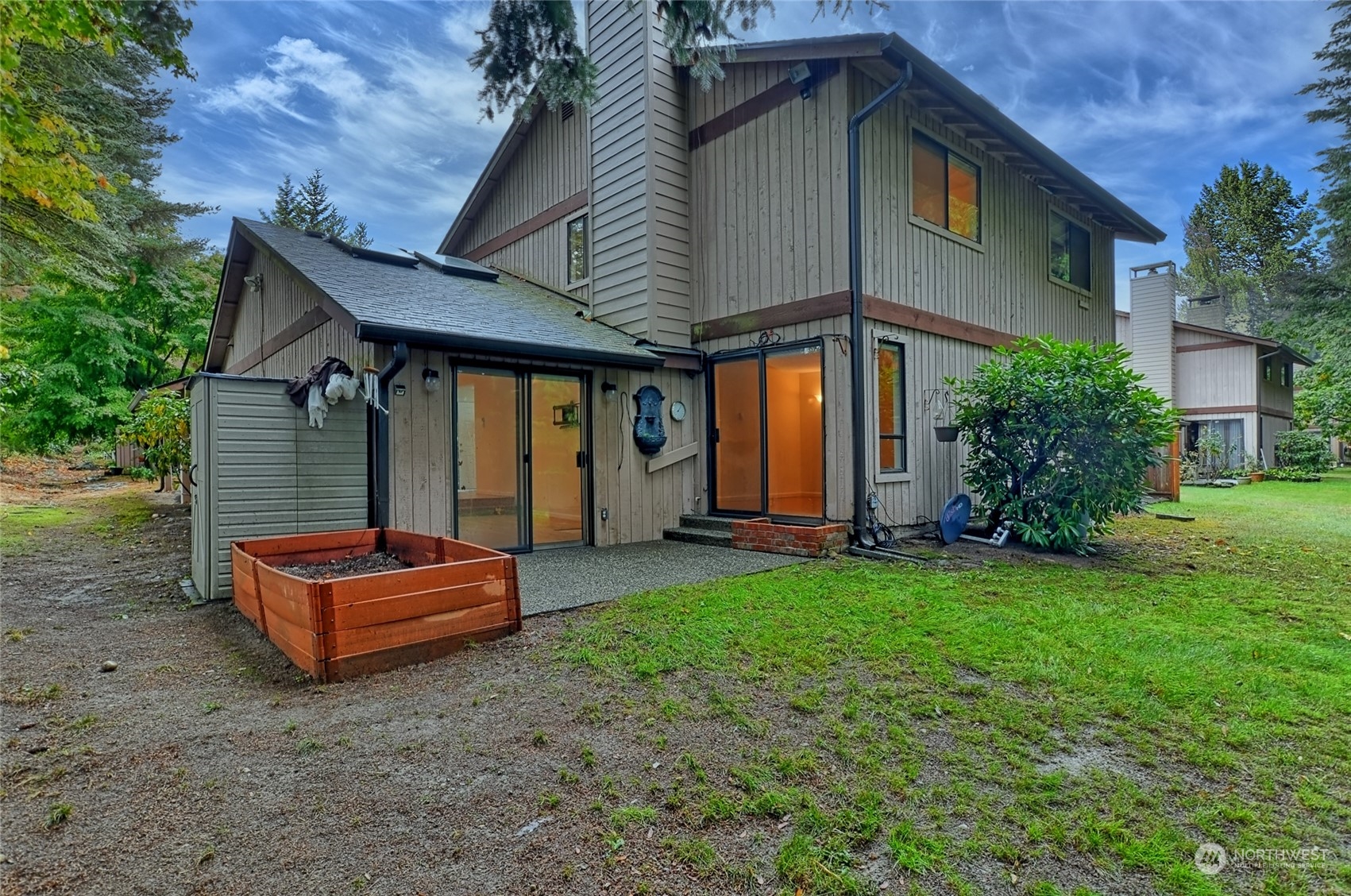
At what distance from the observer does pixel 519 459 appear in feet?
23.0

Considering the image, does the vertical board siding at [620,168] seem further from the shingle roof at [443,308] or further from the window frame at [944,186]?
the window frame at [944,186]

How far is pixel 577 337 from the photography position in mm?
7324

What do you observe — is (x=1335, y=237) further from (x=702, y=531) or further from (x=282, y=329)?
(x=282, y=329)

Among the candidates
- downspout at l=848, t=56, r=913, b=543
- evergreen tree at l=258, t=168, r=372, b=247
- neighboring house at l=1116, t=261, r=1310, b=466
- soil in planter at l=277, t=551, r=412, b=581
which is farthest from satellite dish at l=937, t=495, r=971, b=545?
evergreen tree at l=258, t=168, r=372, b=247

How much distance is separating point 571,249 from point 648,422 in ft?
12.2

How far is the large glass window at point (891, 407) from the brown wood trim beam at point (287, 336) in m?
5.91

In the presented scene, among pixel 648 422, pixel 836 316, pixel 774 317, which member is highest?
pixel 774 317

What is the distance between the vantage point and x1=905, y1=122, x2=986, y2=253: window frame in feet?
24.4

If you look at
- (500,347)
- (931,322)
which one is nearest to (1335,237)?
(931,322)

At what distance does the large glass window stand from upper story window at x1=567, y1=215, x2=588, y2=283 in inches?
186

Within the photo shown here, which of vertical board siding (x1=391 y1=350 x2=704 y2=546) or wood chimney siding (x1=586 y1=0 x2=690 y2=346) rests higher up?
wood chimney siding (x1=586 y1=0 x2=690 y2=346)

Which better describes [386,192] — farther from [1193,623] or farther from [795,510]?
[1193,623]

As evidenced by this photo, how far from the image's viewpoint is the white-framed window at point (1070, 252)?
9938mm

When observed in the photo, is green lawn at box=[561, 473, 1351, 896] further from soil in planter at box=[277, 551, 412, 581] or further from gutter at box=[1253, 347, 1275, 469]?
gutter at box=[1253, 347, 1275, 469]
